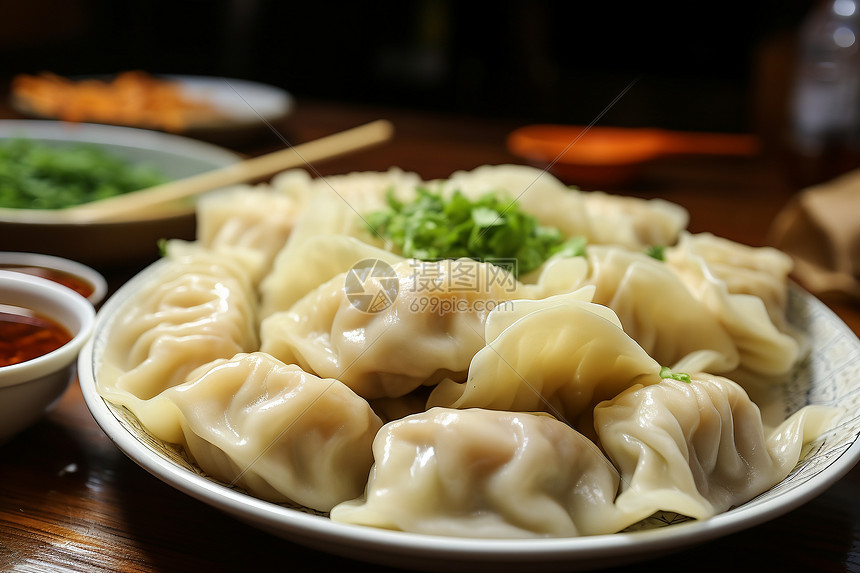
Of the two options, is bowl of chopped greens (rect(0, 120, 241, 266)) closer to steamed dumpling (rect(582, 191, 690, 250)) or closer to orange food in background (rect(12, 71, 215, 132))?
orange food in background (rect(12, 71, 215, 132))

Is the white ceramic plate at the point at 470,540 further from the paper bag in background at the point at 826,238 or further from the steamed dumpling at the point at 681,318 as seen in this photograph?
the paper bag in background at the point at 826,238

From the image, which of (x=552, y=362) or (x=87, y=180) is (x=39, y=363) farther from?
(x=87, y=180)

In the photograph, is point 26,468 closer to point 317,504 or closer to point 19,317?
point 19,317

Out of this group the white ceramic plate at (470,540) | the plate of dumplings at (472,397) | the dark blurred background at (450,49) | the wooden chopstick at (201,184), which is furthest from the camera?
the dark blurred background at (450,49)

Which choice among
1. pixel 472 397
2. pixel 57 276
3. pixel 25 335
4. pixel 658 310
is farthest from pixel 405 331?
pixel 57 276

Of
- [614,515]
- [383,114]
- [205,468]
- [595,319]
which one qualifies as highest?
[595,319]

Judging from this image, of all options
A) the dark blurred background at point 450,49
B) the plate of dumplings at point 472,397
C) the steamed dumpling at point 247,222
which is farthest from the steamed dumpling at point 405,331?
the dark blurred background at point 450,49

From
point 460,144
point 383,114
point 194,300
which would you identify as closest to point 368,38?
point 383,114
